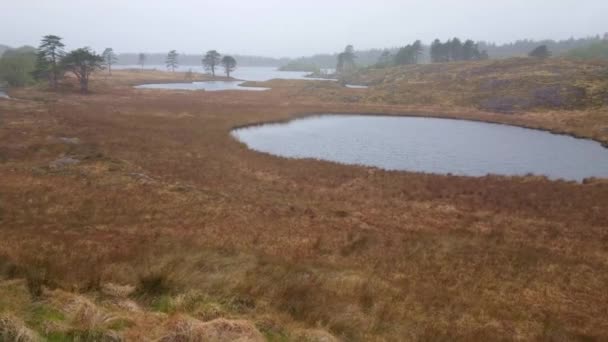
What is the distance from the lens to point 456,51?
536 ft

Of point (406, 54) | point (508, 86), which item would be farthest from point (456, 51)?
point (508, 86)

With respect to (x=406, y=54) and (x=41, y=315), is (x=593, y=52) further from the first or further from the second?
(x=41, y=315)

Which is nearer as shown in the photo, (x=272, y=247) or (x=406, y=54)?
(x=272, y=247)

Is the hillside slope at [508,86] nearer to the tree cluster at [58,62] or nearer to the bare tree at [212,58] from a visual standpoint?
the tree cluster at [58,62]

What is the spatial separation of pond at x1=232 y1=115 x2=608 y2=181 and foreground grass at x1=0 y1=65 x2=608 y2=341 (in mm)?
4121

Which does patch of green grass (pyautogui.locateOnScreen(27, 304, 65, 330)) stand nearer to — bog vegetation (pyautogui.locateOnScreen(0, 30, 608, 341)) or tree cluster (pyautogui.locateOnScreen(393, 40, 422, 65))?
bog vegetation (pyautogui.locateOnScreen(0, 30, 608, 341))

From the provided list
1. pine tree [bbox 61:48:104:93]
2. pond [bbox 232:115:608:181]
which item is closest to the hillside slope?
pond [bbox 232:115:608:181]

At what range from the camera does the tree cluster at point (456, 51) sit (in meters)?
160

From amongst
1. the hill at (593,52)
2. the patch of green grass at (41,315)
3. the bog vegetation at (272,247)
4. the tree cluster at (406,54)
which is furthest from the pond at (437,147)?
the hill at (593,52)

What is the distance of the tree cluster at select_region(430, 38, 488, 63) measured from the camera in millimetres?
159750

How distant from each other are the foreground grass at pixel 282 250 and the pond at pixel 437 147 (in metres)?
4.12

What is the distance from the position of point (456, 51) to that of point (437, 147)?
141 metres

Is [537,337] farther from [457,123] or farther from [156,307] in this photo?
[457,123]

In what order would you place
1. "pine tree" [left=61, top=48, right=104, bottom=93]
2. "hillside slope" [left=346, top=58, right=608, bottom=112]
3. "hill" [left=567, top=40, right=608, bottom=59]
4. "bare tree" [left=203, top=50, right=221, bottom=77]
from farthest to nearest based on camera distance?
"bare tree" [left=203, top=50, right=221, bottom=77] < "hill" [left=567, top=40, right=608, bottom=59] < "pine tree" [left=61, top=48, right=104, bottom=93] < "hillside slope" [left=346, top=58, right=608, bottom=112]
